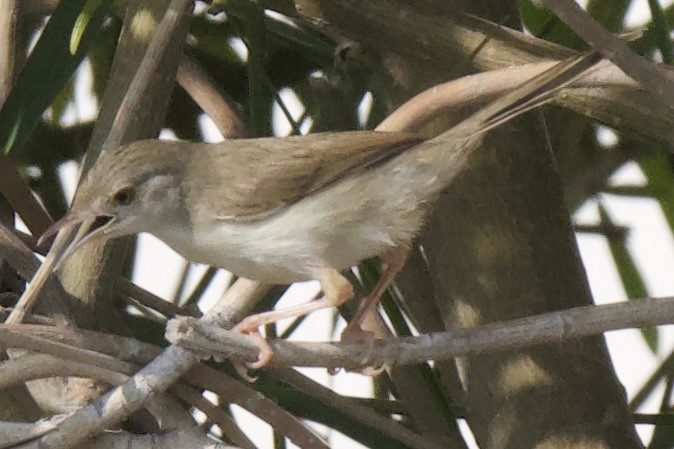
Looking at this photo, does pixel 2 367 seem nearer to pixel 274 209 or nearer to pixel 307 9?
pixel 274 209

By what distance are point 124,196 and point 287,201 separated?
155 mm

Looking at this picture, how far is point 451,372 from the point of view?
1.29 meters

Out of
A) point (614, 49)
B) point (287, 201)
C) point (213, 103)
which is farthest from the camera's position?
point (213, 103)

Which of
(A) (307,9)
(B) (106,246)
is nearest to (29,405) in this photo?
(B) (106,246)

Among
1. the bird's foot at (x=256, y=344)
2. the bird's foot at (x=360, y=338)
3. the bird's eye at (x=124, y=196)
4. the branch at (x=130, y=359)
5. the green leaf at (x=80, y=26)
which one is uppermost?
the green leaf at (x=80, y=26)

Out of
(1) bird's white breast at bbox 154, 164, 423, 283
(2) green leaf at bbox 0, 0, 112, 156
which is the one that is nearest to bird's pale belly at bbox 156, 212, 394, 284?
(1) bird's white breast at bbox 154, 164, 423, 283

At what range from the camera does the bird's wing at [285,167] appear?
96cm

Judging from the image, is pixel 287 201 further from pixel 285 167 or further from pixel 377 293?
pixel 377 293

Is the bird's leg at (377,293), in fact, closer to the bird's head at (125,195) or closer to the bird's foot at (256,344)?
the bird's foot at (256,344)

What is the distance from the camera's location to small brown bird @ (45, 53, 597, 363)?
3.07 ft

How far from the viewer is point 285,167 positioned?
3.21 ft

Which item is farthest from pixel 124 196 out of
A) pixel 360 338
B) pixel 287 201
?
pixel 360 338

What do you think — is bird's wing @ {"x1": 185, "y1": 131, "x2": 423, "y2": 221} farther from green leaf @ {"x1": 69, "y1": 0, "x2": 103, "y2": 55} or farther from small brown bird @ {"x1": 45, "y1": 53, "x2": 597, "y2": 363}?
green leaf @ {"x1": 69, "y1": 0, "x2": 103, "y2": 55}

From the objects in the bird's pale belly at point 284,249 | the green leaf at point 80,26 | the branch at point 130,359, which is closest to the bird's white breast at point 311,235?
the bird's pale belly at point 284,249
